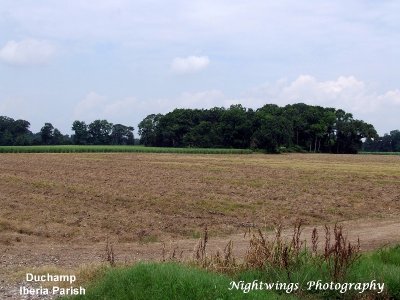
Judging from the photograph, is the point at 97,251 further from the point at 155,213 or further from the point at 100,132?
the point at 100,132

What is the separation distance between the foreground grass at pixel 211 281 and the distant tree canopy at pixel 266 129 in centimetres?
9775

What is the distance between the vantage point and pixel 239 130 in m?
115

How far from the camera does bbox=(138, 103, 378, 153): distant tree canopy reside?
108m

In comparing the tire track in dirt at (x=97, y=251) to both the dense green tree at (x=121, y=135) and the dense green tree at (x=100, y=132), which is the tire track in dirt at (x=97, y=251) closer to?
the dense green tree at (x=100, y=132)

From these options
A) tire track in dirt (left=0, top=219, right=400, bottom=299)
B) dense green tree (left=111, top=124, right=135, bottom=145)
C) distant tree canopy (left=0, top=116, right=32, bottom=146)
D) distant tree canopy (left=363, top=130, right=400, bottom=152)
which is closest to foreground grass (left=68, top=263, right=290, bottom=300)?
tire track in dirt (left=0, top=219, right=400, bottom=299)

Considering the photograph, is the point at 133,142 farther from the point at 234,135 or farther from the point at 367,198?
the point at 367,198

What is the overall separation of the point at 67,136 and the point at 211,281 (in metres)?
149

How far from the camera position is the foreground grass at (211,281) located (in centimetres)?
615

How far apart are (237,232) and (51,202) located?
8417 mm

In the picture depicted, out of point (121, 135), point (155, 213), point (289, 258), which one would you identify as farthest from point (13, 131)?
point (289, 258)

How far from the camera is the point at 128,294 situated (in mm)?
6172

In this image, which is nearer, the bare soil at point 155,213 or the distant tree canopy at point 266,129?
the bare soil at point 155,213

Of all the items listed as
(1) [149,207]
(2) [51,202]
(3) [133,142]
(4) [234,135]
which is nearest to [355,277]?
(1) [149,207]

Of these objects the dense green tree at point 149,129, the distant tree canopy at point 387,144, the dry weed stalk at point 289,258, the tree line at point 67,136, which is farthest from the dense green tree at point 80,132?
the dry weed stalk at point 289,258
